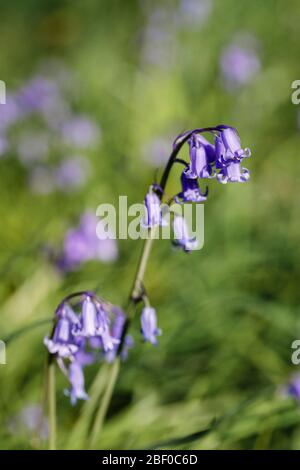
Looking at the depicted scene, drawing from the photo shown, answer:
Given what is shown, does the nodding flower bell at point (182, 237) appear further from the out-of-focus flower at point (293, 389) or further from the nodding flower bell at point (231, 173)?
the out-of-focus flower at point (293, 389)

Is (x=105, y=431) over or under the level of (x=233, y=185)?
under

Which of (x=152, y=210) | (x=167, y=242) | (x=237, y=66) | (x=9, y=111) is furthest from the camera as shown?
(x=237, y=66)

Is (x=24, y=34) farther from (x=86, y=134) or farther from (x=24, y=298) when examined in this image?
(x=24, y=298)

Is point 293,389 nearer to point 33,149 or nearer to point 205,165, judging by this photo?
point 205,165

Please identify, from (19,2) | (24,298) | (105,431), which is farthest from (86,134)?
(19,2)

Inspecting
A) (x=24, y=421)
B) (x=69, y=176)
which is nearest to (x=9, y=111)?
(x=69, y=176)
